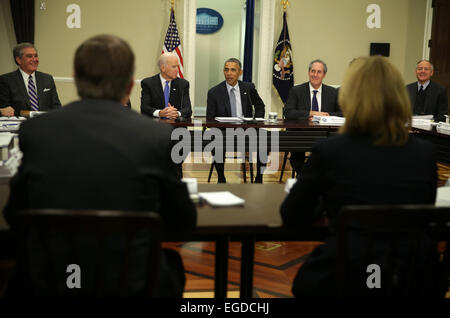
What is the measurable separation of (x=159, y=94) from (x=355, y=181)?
381 centimetres

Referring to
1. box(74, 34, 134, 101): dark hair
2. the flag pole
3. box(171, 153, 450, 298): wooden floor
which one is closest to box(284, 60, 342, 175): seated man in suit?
box(171, 153, 450, 298): wooden floor

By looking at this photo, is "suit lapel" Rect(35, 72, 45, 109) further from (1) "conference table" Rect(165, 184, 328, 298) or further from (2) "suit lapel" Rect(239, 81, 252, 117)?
(1) "conference table" Rect(165, 184, 328, 298)

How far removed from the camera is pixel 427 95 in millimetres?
6039

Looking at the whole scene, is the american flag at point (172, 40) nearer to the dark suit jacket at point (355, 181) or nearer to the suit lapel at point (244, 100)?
the suit lapel at point (244, 100)

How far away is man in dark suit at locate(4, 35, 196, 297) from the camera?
1328 mm

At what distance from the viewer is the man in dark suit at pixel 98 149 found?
133 centimetres

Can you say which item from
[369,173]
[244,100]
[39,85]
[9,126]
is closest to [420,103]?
[244,100]

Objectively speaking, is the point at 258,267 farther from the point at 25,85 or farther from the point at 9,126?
the point at 25,85

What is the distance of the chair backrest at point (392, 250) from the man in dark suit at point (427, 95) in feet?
15.5

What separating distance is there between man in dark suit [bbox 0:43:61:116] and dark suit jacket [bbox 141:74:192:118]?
1006 millimetres

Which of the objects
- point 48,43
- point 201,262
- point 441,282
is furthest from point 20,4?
point 441,282

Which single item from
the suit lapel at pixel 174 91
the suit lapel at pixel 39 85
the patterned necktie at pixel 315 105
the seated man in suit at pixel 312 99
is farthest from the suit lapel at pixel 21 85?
the patterned necktie at pixel 315 105

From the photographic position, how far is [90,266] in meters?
1.33
